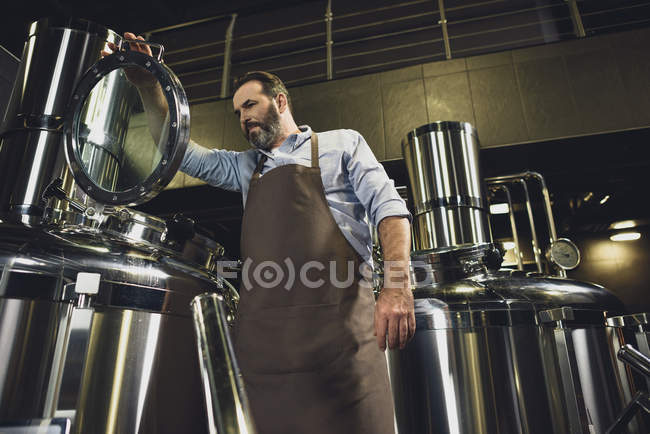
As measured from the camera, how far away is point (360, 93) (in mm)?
3723

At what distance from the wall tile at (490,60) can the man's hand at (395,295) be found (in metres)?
2.81

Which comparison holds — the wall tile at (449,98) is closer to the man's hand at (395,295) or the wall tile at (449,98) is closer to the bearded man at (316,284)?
Result: the bearded man at (316,284)

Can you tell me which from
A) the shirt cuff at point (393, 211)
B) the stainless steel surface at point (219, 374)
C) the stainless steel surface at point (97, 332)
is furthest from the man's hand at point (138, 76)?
the stainless steel surface at point (219, 374)

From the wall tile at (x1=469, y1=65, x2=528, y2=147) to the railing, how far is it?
0.79m

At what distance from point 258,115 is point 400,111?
92.7 inches

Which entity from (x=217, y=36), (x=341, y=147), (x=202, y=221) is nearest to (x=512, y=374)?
(x=341, y=147)

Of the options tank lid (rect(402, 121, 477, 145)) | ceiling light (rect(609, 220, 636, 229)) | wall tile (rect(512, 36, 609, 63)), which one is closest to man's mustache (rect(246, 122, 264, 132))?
tank lid (rect(402, 121, 477, 145))

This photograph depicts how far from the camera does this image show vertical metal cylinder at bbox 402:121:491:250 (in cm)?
279

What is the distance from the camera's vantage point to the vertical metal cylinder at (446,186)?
279 centimetres

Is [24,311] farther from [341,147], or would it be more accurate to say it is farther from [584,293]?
[584,293]

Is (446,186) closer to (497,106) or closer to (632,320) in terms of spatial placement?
(497,106)

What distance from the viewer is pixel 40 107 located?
5.69 ft

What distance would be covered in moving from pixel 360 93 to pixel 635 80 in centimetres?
209

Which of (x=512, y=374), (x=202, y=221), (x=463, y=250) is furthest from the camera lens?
(x=202, y=221)
